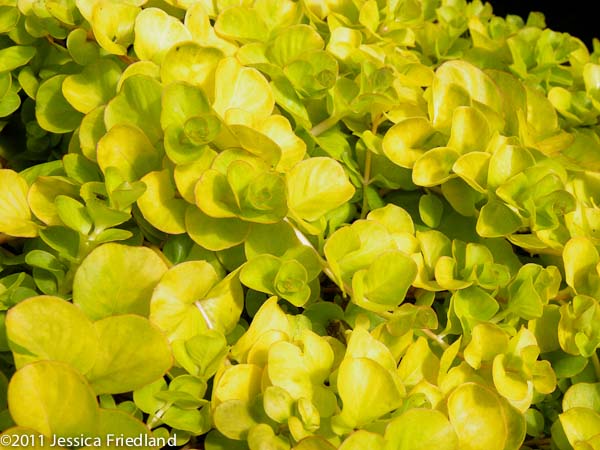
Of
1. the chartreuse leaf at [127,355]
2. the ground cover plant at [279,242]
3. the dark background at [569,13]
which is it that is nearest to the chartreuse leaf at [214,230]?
the ground cover plant at [279,242]

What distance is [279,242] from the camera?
0.52m

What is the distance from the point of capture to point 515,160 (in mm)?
574

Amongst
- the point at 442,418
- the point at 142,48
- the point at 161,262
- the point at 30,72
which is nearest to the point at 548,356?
the point at 442,418

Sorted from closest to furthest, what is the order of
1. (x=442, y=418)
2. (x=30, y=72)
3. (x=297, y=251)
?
Answer: (x=442, y=418) → (x=297, y=251) → (x=30, y=72)

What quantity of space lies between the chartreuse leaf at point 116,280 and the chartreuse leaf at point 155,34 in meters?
0.22

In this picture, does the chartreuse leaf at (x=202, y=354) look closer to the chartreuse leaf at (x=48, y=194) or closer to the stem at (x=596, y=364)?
the chartreuse leaf at (x=48, y=194)

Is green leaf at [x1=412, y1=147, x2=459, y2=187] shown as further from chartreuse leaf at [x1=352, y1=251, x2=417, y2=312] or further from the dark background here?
the dark background

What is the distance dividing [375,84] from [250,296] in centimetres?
22

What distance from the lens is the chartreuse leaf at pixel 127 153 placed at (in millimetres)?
504

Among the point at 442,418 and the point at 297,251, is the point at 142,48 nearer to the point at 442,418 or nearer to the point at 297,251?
the point at 297,251

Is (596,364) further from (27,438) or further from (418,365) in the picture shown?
(27,438)

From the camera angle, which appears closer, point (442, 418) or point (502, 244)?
point (442, 418)

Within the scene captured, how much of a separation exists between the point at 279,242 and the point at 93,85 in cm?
22

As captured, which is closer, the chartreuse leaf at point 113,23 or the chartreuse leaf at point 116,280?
the chartreuse leaf at point 116,280
